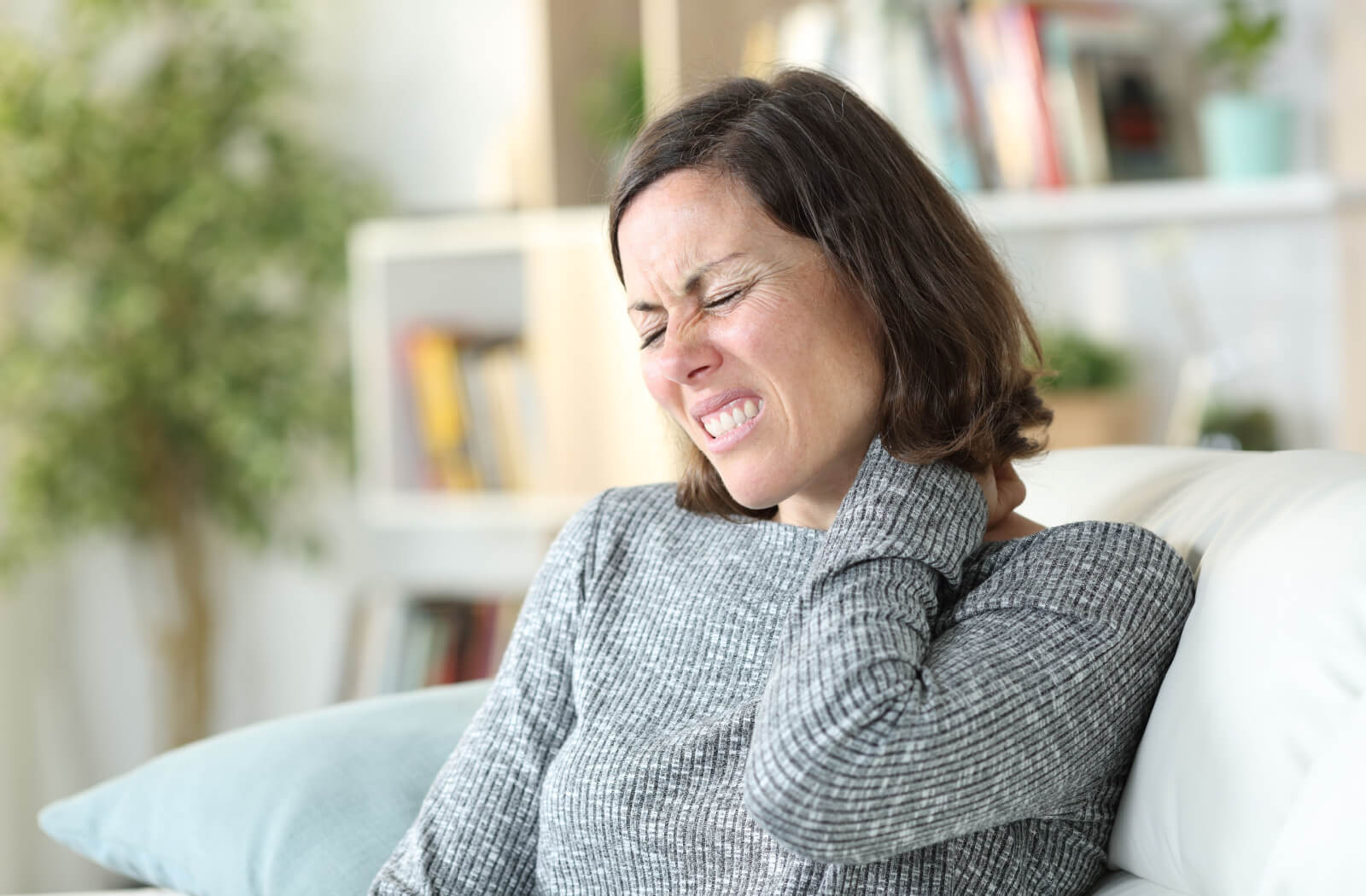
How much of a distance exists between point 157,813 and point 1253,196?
161 centimetres

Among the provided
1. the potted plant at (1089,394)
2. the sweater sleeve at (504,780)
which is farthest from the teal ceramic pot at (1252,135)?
the sweater sleeve at (504,780)

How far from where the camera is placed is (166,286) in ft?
9.82

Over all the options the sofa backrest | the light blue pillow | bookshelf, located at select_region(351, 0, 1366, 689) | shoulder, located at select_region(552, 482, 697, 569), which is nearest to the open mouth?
shoulder, located at select_region(552, 482, 697, 569)

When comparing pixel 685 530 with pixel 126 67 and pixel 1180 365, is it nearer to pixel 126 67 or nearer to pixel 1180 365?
pixel 1180 365

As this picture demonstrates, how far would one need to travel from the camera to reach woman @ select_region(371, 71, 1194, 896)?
86 centimetres

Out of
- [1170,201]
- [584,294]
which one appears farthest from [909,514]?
[584,294]

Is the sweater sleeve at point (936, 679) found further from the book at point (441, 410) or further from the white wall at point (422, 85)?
the white wall at point (422, 85)

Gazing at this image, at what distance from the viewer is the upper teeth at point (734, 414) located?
1.04m

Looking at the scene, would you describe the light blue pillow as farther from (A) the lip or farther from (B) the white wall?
(B) the white wall

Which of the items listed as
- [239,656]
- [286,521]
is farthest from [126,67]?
[239,656]

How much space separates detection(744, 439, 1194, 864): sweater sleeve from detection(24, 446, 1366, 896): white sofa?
0.13ft

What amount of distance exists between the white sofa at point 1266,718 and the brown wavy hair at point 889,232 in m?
0.19

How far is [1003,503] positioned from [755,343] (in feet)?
0.80

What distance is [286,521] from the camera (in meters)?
3.22
